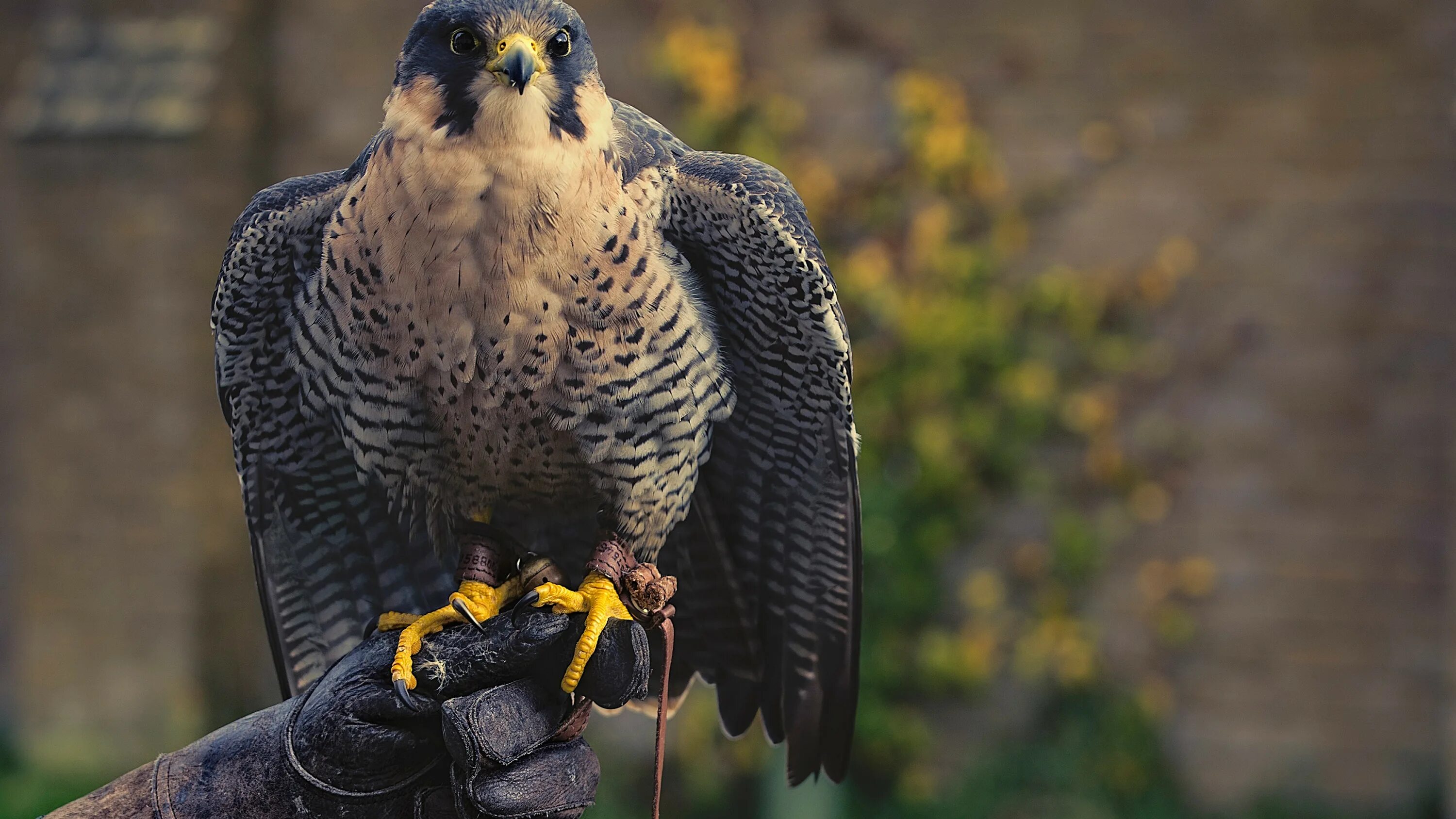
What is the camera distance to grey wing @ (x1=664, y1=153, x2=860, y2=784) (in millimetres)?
1684

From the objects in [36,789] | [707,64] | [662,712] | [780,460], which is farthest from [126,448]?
[662,712]

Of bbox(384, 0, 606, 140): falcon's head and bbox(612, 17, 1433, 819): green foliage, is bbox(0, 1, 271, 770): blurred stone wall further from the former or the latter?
bbox(384, 0, 606, 140): falcon's head

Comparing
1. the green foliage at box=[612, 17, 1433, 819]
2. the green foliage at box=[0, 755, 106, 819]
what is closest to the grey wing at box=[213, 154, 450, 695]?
A: the green foliage at box=[612, 17, 1433, 819]

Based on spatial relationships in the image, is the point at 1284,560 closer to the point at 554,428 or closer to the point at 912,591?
the point at 912,591

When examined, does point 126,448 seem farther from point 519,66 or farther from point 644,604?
point 519,66

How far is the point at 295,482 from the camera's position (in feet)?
6.26

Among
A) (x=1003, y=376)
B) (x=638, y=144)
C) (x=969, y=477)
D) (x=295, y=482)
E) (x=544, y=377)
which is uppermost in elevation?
(x=638, y=144)

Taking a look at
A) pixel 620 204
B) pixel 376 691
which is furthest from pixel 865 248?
pixel 376 691

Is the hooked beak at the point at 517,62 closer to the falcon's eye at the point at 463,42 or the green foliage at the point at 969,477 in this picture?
the falcon's eye at the point at 463,42

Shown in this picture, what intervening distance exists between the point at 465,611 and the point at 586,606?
169 mm

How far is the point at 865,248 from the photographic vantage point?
13.7ft

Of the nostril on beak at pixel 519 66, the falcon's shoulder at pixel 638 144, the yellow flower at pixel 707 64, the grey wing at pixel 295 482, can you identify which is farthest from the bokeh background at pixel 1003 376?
the nostril on beak at pixel 519 66

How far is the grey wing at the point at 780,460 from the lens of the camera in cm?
168

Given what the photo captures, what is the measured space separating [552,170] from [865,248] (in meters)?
2.80
